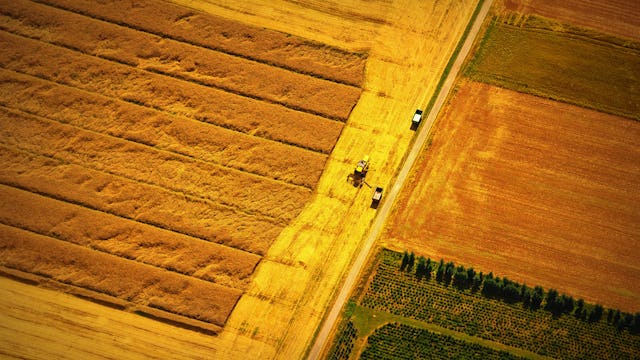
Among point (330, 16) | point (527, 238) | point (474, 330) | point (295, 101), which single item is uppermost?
point (330, 16)

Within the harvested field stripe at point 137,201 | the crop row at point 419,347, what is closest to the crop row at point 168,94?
the harvested field stripe at point 137,201

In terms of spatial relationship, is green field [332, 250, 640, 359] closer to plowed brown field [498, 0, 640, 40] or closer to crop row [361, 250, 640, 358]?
crop row [361, 250, 640, 358]

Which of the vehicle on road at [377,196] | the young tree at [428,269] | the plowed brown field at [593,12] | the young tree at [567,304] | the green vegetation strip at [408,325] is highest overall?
the plowed brown field at [593,12]

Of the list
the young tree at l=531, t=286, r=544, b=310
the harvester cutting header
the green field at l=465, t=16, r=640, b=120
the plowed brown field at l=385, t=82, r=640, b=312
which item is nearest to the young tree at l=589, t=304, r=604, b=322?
the plowed brown field at l=385, t=82, r=640, b=312

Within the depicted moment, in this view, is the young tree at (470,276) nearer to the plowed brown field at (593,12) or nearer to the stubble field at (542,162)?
the stubble field at (542,162)

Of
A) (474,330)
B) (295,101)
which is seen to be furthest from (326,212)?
(474,330)

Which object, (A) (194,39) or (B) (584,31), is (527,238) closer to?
(B) (584,31)
